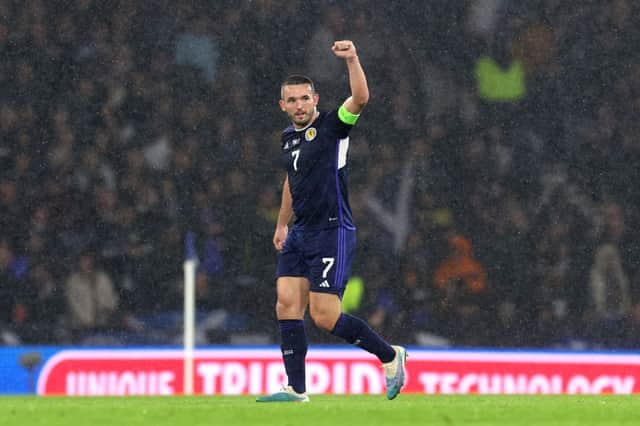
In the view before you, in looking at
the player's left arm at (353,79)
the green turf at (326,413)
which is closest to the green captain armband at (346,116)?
the player's left arm at (353,79)

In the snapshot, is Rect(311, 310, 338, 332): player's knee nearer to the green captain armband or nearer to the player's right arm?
the player's right arm

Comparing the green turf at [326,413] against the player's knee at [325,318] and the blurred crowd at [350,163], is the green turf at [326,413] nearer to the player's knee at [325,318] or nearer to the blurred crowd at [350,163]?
the player's knee at [325,318]

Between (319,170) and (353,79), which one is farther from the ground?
(353,79)

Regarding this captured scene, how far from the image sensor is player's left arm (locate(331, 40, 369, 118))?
21.4 ft

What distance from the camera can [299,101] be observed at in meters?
6.91

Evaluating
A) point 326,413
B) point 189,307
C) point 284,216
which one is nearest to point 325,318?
point 284,216

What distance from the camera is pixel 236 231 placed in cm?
1277

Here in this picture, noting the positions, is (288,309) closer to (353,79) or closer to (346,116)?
A: (346,116)

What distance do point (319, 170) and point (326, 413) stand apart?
1347 millimetres

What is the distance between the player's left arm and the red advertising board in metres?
4.27

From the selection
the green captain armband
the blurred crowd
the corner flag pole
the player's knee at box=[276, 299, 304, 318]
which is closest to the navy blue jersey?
the green captain armband

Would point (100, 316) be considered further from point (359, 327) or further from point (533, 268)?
point (359, 327)

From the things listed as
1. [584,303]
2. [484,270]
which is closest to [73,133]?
[484,270]

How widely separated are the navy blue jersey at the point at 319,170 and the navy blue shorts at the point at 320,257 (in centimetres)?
5
